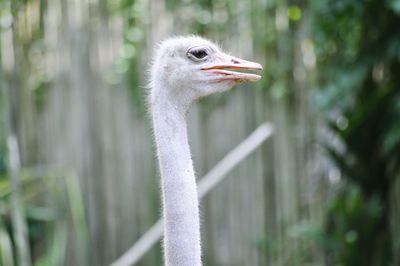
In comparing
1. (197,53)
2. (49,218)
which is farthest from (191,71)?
(49,218)

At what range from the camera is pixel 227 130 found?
5.92 meters

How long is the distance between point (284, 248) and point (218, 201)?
23.3 inches

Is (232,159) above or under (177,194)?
under

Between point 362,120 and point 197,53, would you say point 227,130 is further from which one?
point 197,53

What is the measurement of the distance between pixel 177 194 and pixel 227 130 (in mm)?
3628

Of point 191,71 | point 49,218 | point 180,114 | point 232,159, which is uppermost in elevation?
point 191,71

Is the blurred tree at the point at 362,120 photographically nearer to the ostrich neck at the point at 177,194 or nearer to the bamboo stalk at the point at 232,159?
the bamboo stalk at the point at 232,159

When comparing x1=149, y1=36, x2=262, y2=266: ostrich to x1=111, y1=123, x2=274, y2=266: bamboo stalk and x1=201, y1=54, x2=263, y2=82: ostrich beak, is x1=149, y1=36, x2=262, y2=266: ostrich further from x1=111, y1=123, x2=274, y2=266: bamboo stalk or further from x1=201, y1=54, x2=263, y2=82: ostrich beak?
x1=111, y1=123, x2=274, y2=266: bamboo stalk

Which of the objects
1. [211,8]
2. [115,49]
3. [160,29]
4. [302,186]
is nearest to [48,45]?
[115,49]

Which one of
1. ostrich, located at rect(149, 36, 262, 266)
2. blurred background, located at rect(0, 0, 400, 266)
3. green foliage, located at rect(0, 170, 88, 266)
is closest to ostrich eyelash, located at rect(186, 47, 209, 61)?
ostrich, located at rect(149, 36, 262, 266)

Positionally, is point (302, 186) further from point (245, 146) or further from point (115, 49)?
point (115, 49)

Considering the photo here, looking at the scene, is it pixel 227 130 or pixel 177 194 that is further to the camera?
pixel 227 130

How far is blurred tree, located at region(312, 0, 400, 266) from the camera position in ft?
16.3

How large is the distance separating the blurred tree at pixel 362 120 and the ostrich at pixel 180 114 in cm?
241
